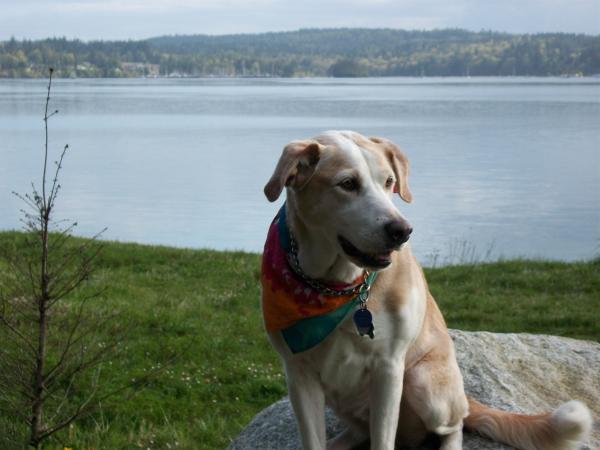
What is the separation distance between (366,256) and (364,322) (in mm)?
394

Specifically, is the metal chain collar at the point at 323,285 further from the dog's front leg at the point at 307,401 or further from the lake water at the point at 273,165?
the lake water at the point at 273,165

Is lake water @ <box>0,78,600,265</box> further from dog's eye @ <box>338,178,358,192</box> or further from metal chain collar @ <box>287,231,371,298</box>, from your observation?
dog's eye @ <box>338,178,358,192</box>

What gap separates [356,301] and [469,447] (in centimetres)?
133

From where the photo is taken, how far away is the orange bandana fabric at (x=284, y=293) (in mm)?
4375

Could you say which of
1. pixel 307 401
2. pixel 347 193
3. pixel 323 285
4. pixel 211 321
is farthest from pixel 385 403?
pixel 211 321

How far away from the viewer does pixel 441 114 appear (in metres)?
45.9

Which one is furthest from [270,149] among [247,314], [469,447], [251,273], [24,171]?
[469,447]

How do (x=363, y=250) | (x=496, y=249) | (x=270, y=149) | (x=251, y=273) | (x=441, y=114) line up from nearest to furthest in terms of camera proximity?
1. (x=363, y=250)
2. (x=251, y=273)
3. (x=496, y=249)
4. (x=270, y=149)
5. (x=441, y=114)

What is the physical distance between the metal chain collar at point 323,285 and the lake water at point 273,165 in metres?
10.8

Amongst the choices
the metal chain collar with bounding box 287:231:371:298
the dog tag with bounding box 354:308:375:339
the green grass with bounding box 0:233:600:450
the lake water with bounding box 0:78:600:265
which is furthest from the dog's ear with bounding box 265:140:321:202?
the lake water with bounding box 0:78:600:265

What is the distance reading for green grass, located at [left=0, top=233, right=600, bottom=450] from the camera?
7473 mm

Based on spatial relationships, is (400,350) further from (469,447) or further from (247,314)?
(247,314)

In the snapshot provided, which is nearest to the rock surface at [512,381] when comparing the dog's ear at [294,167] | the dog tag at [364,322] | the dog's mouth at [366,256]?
the dog tag at [364,322]

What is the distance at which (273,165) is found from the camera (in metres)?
25.6
